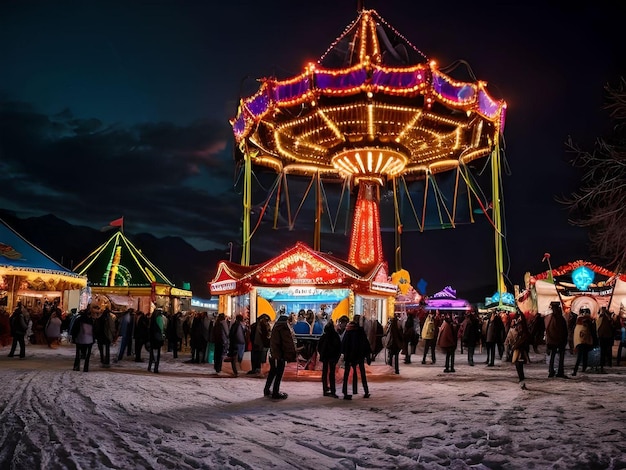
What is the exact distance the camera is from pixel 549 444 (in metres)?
6.09

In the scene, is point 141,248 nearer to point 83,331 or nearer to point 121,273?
point 121,273

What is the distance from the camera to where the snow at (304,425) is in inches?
216

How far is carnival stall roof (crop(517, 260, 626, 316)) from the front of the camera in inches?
991

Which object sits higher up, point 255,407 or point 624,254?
point 624,254

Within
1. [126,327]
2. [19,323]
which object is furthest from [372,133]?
[19,323]

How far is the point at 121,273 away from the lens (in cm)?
3981

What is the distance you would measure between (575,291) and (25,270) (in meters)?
26.7

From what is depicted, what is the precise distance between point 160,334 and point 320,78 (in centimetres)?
1306

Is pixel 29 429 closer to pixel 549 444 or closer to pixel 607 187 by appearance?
pixel 549 444

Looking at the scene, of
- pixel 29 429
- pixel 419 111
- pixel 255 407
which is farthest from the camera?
pixel 419 111

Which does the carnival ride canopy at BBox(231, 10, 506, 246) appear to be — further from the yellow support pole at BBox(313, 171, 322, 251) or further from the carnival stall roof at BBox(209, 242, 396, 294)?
the carnival stall roof at BBox(209, 242, 396, 294)

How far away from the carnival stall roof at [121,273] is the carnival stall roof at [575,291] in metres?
22.7

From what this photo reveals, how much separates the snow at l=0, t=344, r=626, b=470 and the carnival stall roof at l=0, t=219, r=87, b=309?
48.6 feet

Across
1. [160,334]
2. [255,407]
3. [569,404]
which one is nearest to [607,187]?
[569,404]
